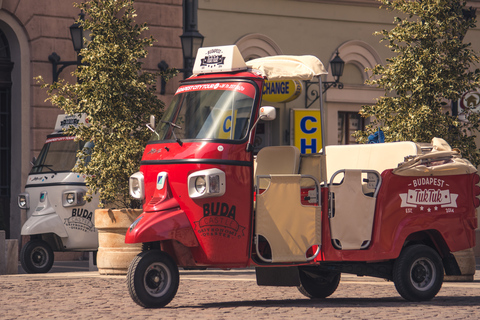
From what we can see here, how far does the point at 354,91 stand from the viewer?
26766 mm

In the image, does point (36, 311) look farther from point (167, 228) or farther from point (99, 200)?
point (99, 200)

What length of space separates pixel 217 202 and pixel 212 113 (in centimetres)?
94

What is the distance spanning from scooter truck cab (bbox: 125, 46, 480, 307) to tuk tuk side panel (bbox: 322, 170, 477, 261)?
0.4 inches

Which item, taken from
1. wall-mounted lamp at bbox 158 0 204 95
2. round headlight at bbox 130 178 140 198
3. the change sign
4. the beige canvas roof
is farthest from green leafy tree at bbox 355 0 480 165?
the change sign

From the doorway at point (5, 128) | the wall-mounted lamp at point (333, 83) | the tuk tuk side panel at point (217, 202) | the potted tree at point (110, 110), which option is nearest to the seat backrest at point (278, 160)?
the tuk tuk side panel at point (217, 202)

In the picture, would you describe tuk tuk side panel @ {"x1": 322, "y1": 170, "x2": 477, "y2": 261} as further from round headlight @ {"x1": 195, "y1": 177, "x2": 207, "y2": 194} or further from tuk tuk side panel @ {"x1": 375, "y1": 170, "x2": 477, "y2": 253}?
round headlight @ {"x1": 195, "y1": 177, "x2": 207, "y2": 194}

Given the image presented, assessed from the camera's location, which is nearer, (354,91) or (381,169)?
(381,169)

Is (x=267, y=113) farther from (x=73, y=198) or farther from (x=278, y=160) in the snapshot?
(x=73, y=198)

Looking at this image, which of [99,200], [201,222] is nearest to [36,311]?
[201,222]

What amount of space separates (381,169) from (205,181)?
2525 millimetres

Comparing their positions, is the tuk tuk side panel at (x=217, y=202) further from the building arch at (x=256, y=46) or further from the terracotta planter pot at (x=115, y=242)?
the building arch at (x=256, y=46)

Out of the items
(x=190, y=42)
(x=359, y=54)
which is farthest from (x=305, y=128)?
(x=190, y=42)

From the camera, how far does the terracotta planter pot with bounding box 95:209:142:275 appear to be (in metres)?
15.5

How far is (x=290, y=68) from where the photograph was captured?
11.4 meters
